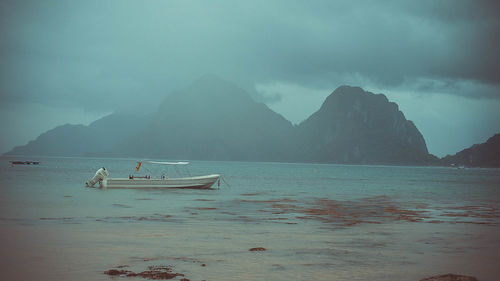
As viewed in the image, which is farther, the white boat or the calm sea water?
the white boat

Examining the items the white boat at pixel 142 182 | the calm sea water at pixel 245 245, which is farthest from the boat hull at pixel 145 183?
the calm sea water at pixel 245 245

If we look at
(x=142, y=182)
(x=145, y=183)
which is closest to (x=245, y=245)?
(x=145, y=183)

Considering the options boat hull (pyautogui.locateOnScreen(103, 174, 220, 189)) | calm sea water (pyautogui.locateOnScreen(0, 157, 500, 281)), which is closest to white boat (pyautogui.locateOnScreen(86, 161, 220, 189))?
boat hull (pyautogui.locateOnScreen(103, 174, 220, 189))

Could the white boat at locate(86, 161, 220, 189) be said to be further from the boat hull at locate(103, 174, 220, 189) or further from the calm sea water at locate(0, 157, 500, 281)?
the calm sea water at locate(0, 157, 500, 281)

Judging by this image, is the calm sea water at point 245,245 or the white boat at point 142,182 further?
the white boat at point 142,182

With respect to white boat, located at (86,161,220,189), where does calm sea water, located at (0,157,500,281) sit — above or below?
below

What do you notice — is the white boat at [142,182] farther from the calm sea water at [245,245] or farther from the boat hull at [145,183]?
the calm sea water at [245,245]

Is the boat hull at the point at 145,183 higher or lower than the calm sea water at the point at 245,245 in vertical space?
higher

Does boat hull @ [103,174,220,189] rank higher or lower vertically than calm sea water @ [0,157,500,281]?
higher

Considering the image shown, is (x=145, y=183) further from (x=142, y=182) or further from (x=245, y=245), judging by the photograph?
(x=245, y=245)

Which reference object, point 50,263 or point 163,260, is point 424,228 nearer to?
point 163,260

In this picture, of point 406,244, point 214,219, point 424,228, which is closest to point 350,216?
point 424,228

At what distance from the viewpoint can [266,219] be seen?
30.4 meters

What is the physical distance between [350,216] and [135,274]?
900 inches
